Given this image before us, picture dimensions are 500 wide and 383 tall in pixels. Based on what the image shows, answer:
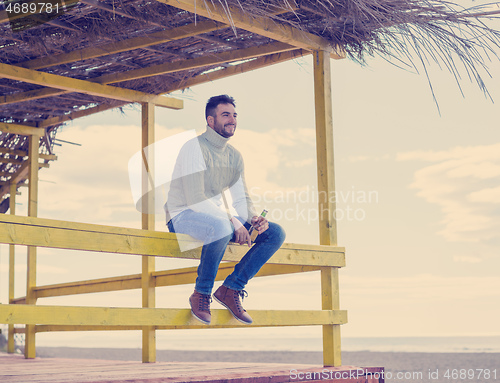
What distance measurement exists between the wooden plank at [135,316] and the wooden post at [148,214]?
7.00 ft

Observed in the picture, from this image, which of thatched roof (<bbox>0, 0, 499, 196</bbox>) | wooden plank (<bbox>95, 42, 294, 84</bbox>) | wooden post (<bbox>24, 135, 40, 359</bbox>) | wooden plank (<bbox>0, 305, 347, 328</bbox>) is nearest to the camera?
wooden plank (<bbox>0, 305, 347, 328</bbox>)

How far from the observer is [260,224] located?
15.0ft

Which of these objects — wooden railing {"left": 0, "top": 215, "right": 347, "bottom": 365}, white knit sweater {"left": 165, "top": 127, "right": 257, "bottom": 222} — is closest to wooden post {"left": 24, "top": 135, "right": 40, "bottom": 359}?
wooden railing {"left": 0, "top": 215, "right": 347, "bottom": 365}

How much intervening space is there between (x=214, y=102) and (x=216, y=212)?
808mm

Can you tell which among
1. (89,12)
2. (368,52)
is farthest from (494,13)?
(89,12)

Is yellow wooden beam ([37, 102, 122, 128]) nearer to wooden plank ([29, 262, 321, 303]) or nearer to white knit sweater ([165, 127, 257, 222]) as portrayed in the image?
wooden plank ([29, 262, 321, 303])

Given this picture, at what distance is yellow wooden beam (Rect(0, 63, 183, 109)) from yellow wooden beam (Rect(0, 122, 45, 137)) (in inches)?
75.4

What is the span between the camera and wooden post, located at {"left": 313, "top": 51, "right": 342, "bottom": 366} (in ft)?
18.0

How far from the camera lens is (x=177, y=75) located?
6.94 meters

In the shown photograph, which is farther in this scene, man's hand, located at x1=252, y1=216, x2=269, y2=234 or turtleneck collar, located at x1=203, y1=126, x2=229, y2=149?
turtleneck collar, located at x1=203, y1=126, x2=229, y2=149

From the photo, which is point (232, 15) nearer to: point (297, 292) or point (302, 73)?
point (302, 73)

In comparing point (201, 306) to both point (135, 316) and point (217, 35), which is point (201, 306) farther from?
point (217, 35)

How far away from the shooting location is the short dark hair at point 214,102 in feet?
15.6

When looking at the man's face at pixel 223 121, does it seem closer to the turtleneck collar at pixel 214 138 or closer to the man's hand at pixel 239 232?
the turtleneck collar at pixel 214 138
